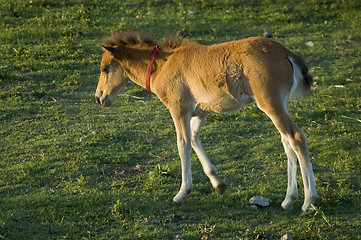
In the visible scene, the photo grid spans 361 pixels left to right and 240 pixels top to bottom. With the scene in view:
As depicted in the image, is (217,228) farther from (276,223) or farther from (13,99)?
(13,99)

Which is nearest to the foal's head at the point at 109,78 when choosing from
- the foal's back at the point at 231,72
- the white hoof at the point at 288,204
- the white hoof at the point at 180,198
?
the foal's back at the point at 231,72

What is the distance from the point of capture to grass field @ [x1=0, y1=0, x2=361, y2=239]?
7105mm

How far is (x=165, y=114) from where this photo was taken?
11.0 meters

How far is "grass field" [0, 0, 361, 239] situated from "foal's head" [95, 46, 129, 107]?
37.0 inches

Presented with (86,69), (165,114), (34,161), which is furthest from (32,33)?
(34,161)

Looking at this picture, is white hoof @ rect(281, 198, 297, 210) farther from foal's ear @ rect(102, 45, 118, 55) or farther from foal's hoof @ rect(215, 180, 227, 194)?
foal's ear @ rect(102, 45, 118, 55)

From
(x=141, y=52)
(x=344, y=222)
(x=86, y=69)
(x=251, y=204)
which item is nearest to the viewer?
(x=344, y=222)

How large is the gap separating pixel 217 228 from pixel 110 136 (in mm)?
3441

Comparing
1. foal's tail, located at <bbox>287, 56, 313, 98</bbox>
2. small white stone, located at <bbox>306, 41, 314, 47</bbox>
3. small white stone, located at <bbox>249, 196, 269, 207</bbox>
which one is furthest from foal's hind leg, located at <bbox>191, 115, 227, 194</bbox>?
small white stone, located at <bbox>306, 41, 314, 47</bbox>

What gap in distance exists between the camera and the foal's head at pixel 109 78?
27.3 ft

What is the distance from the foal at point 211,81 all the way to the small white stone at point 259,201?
231mm

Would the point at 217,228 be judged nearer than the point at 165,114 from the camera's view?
Yes

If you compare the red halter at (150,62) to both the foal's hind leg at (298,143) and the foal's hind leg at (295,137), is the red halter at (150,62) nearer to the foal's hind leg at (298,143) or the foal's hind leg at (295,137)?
the foal's hind leg at (295,137)

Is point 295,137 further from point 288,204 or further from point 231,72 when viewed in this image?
point 231,72
